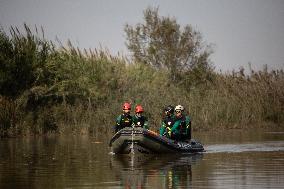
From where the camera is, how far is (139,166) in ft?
88.8

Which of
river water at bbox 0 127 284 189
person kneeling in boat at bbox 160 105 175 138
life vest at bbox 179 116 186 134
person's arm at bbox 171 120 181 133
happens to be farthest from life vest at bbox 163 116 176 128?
river water at bbox 0 127 284 189

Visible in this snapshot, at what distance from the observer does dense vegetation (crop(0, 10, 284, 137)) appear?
4597cm

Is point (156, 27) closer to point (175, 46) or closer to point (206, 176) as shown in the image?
point (175, 46)

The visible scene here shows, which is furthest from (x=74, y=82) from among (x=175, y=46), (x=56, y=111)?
(x=175, y=46)

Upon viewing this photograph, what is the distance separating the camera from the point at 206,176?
22.9 metres

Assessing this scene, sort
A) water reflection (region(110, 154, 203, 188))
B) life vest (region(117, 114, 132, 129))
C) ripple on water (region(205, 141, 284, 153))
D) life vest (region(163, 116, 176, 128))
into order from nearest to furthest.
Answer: water reflection (region(110, 154, 203, 188)) < life vest (region(163, 116, 176, 128)) < life vest (region(117, 114, 132, 129)) < ripple on water (region(205, 141, 284, 153))

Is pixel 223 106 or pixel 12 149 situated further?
pixel 223 106

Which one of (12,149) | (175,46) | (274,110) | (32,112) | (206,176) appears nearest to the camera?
(206,176)

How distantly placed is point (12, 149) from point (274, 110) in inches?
752

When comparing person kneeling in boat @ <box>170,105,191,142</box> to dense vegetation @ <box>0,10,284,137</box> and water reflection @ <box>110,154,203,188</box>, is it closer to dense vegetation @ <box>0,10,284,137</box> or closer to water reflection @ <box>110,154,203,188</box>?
water reflection @ <box>110,154,203,188</box>

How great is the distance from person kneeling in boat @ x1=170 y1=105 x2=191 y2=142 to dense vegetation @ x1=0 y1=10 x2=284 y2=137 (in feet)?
42.3

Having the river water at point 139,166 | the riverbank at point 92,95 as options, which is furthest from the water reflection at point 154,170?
the riverbank at point 92,95

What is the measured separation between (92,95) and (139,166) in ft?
70.0

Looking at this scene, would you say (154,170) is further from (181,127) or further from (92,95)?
(92,95)
